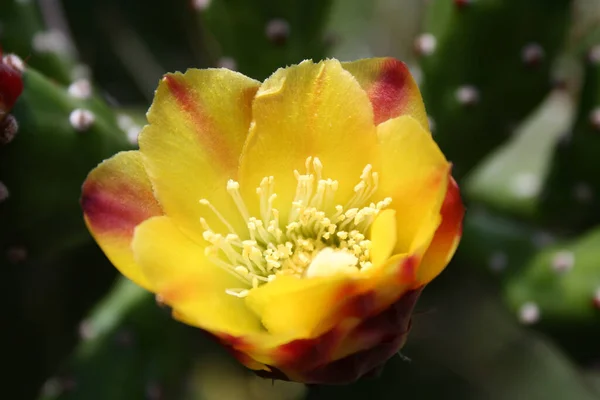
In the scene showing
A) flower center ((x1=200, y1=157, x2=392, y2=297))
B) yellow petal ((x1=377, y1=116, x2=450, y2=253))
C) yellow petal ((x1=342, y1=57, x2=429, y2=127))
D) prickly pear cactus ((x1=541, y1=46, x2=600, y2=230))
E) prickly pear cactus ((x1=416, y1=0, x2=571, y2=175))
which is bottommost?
prickly pear cactus ((x1=541, y1=46, x2=600, y2=230))

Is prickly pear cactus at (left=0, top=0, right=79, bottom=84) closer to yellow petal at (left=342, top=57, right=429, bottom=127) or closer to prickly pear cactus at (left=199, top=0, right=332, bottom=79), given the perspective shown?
prickly pear cactus at (left=199, top=0, right=332, bottom=79)

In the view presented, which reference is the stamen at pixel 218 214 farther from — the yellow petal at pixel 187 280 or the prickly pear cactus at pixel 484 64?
the prickly pear cactus at pixel 484 64

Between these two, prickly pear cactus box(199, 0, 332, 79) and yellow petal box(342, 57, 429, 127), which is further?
prickly pear cactus box(199, 0, 332, 79)

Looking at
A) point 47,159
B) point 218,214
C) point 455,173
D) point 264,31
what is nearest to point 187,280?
point 218,214

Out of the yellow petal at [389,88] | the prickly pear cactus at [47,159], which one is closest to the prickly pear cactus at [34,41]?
the prickly pear cactus at [47,159]

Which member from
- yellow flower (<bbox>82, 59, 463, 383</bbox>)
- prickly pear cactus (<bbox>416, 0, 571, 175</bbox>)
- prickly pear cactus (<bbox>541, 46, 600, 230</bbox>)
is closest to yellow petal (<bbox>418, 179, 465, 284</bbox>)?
yellow flower (<bbox>82, 59, 463, 383</bbox>)

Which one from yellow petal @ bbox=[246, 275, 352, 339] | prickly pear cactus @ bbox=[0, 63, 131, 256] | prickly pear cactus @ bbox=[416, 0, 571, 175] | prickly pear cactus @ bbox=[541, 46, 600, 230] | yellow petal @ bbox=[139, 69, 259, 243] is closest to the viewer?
yellow petal @ bbox=[246, 275, 352, 339]
